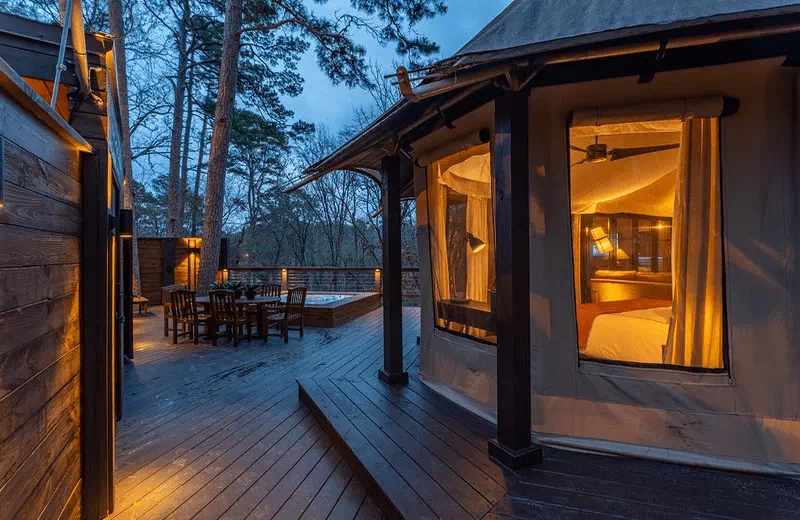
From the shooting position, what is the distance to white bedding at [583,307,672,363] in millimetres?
2512

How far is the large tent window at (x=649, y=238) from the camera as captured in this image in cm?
225

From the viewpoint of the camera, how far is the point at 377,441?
2439 mm

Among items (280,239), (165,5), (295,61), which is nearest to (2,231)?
(295,61)

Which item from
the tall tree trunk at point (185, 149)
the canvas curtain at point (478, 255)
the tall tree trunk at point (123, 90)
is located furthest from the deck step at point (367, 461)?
the tall tree trunk at point (185, 149)

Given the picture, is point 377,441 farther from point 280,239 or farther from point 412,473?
point 280,239

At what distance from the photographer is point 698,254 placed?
229 centimetres

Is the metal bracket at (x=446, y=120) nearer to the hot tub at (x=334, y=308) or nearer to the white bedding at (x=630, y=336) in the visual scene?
the white bedding at (x=630, y=336)

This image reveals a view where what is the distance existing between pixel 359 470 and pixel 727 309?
7.06 ft

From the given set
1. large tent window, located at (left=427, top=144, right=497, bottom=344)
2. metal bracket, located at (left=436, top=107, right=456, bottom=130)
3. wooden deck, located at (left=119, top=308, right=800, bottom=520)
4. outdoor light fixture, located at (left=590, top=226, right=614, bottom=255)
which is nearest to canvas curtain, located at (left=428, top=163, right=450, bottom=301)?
large tent window, located at (left=427, top=144, right=497, bottom=344)

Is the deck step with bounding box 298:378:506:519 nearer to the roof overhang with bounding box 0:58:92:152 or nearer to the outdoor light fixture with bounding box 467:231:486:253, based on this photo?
the outdoor light fixture with bounding box 467:231:486:253

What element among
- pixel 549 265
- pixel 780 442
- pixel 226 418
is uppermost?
pixel 549 265

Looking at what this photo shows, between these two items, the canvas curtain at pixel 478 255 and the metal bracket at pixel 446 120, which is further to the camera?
the canvas curtain at pixel 478 255

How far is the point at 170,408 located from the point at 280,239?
14.7 m

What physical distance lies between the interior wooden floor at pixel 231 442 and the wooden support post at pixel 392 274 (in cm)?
55
